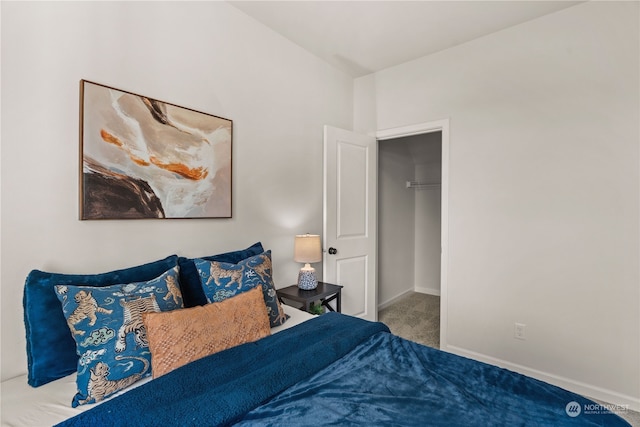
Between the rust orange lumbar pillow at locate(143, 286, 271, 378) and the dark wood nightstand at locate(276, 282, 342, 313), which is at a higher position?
the rust orange lumbar pillow at locate(143, 286, 271, 378)

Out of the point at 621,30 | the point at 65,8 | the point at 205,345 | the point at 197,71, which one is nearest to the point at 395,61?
the point at 621,30

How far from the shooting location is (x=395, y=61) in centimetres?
317

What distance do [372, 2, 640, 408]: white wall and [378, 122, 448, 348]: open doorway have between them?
1.11 meters

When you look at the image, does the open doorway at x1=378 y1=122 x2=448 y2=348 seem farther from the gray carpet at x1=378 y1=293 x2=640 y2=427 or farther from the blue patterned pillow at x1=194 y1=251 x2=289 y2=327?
the blue patterned pillow at x1=194 y1=251 x2=289 y2=327

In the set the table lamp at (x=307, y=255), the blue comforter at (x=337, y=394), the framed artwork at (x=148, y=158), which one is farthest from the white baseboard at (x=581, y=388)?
the framed artwork at (x=148, y=158)

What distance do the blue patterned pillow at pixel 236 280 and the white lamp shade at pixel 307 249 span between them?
2.18 ft

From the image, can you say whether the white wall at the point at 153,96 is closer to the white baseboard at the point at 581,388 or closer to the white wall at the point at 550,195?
the white wall at the point at 550,195

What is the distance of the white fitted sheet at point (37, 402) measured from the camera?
1.10 metres

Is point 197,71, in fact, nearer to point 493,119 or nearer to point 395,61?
point 395,61

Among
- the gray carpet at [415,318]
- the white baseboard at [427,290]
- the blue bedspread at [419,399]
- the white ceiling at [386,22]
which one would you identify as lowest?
the gray carpet at [415,318]

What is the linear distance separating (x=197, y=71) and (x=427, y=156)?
3.65 meters

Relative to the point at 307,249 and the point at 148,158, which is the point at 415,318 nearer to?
the point at 307,249

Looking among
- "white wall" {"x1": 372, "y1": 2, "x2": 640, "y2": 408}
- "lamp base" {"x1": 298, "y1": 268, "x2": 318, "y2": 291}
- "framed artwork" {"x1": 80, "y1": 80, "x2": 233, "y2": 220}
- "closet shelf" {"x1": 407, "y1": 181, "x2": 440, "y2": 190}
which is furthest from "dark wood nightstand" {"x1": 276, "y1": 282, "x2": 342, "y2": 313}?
"closet shelf" {"x1": 407, "y1": 181, "x2": 440, "y2": 190}

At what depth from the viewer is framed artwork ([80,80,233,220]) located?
5.44 feet
